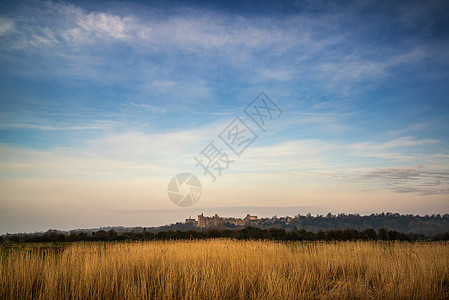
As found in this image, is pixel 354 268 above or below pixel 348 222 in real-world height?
above

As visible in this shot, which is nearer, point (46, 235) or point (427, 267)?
point (427, 267)

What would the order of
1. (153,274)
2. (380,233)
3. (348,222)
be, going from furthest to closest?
(348,222), (380,233), (153,274)

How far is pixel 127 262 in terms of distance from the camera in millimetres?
8336

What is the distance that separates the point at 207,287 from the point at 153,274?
2104 millimetres

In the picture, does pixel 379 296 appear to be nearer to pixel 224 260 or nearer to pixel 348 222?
pixel 224 260

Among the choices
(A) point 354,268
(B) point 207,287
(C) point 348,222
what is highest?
(B) point 207,287

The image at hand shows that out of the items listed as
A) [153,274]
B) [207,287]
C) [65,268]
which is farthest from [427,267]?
[65,268]

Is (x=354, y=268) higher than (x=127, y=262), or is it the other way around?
(x=127, y=262)

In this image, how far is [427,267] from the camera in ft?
28.9

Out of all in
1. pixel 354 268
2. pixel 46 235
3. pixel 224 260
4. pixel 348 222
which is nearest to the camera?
pixel 224 260

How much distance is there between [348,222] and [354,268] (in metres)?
116

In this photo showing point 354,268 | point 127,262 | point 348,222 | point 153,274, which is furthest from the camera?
point 348,222

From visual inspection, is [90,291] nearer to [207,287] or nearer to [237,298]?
[207,287]

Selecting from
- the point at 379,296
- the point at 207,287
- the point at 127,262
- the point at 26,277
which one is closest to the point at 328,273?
the point at 379,296
